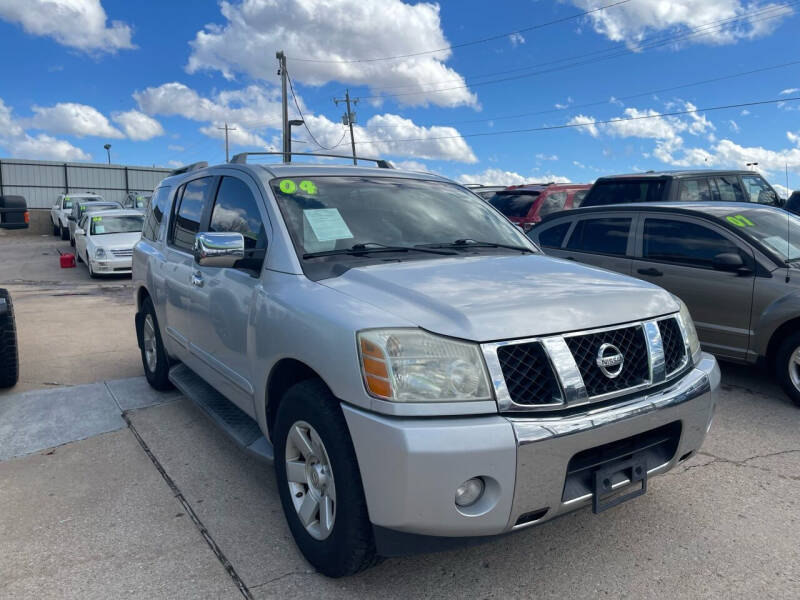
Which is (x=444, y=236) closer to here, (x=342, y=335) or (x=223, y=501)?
(x=342, y=335)

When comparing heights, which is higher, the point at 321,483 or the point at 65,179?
the point at 65,179

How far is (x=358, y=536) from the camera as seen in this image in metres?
2.41

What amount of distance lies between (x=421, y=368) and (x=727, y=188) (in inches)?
367

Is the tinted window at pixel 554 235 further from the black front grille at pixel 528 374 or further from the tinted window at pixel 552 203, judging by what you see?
the tinted window at pixel 552 203

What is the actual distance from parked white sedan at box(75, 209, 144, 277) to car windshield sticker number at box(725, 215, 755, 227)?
12.1 m

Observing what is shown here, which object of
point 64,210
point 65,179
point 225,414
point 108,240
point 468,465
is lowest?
point 225,414

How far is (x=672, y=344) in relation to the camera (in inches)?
112

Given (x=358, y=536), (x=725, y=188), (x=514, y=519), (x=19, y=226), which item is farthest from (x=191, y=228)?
(x=725, y=188)

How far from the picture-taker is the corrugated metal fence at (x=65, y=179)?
34531 millimetres

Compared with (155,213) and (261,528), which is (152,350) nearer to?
(155,213)

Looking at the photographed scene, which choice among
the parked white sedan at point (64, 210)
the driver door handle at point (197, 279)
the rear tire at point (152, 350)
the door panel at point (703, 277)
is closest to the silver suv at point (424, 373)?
the driver door handle at point (197, 279)

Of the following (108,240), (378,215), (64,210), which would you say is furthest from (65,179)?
(378,215)

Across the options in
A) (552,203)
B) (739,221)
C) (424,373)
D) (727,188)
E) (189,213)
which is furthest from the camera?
(552,203)

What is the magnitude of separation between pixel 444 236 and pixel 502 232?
51cm
